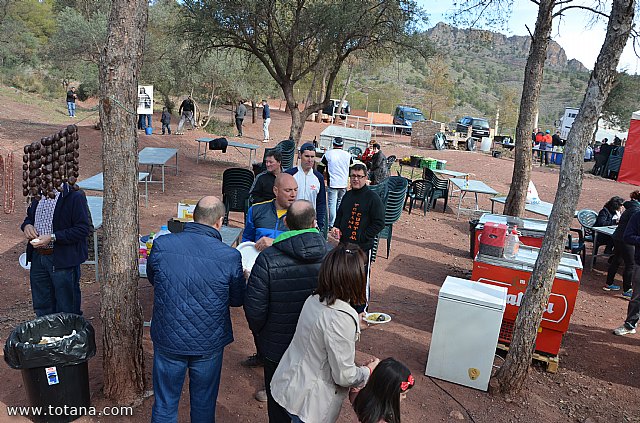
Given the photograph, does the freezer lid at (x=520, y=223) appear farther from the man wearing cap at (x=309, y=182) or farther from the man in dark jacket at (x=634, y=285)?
the man wearing cap at (x=309, y=182)

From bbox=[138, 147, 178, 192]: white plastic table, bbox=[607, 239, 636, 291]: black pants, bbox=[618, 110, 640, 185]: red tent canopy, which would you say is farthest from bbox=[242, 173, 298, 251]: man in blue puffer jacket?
bbox=[618, 110, 640, 185]: red tent canopy

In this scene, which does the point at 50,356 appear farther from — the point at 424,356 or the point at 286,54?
the point at 286,54

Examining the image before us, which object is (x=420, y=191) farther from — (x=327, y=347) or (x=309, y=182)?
(x=327, y=347)

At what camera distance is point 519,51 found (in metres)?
111

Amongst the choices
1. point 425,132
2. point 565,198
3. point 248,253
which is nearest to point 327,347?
point 248,253

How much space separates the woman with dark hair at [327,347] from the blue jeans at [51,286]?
2650 millimetres

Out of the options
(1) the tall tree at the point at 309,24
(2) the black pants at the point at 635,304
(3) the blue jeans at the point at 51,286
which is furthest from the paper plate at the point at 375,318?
(1) the tall tree at the point at 309,24

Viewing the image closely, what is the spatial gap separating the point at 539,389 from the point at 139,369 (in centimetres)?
348

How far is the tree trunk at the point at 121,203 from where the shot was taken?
11.1 feet

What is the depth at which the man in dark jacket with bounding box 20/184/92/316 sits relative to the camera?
426cm

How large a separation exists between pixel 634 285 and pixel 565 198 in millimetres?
2489

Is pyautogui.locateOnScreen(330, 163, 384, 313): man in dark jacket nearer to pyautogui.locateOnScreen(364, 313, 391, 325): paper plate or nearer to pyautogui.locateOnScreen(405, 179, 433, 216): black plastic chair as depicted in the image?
pyautogui.locateOnScreen(364, 313, 391, 325): paper plate

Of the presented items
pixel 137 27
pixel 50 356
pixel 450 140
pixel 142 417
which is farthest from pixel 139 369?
pixel 450 140

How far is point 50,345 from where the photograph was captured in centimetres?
338
